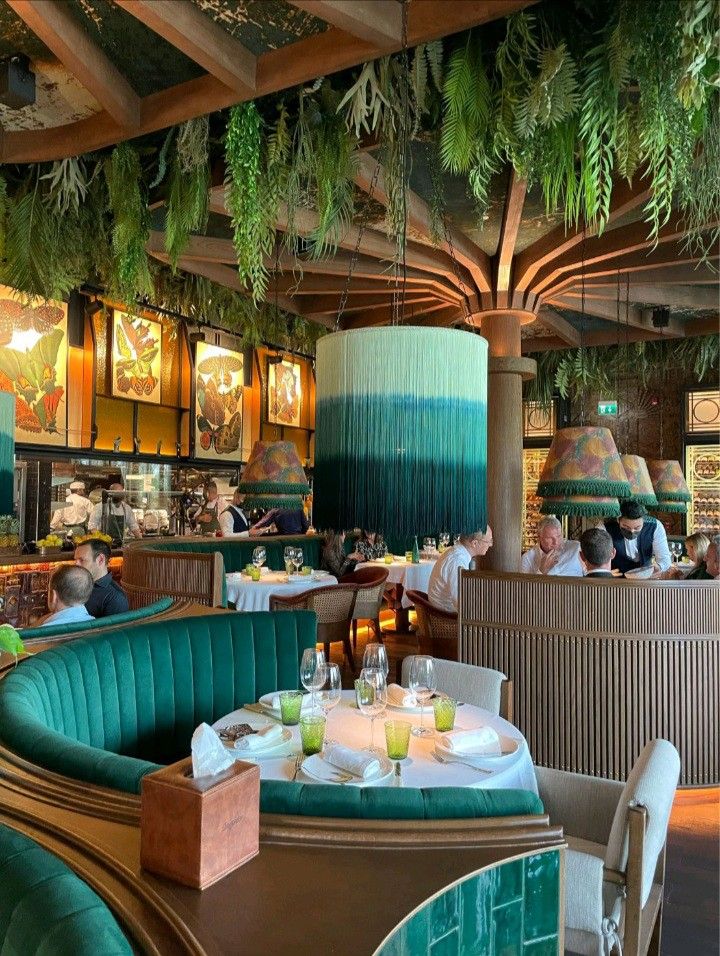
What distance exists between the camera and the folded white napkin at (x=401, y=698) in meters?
2.84

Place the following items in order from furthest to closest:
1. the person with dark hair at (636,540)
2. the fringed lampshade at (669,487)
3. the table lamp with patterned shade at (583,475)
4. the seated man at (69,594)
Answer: the fringed lampshade at (669,487), the person with dark hair at (636,540), the table lamp with patterned shade at (583,475), the seated man at (69,594)

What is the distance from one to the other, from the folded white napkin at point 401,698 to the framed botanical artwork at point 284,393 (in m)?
9.99

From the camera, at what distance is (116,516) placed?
9.81 metres

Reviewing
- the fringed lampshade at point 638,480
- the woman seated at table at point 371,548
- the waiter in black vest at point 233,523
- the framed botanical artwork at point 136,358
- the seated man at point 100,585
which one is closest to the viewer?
the seated man at point 100,585

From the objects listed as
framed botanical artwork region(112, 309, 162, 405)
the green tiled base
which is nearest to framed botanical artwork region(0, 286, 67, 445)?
framed botanical artwork region(112, 309, 162, 405)

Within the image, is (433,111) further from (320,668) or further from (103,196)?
(320,668)

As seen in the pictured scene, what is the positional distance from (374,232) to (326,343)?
12.1ft

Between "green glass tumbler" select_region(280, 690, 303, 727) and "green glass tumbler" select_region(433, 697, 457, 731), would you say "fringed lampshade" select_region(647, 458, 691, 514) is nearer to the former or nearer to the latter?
"green glass tumbler" select_region(433, 697, 457, 731)

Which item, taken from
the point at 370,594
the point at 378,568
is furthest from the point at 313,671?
the point at 378,568

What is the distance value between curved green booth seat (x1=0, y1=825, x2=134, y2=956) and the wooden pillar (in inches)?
205

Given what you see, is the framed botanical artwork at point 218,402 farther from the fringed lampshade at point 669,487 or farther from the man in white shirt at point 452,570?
the fringed lampshade at point 669,487

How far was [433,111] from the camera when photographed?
390 centimetres

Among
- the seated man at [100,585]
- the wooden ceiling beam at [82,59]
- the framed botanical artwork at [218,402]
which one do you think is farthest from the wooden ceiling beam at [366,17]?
the framed botanical artwork at [218,402]

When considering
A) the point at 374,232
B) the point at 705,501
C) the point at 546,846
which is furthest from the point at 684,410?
the point at 546,846
